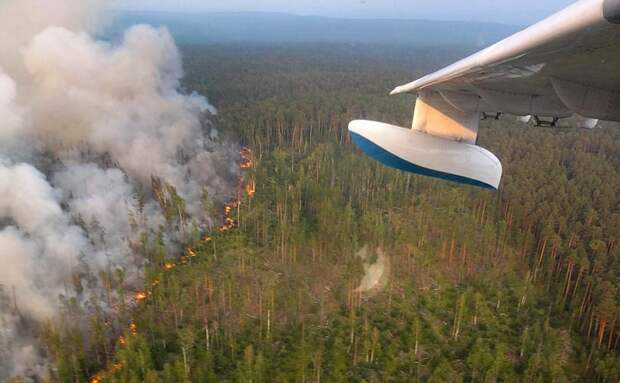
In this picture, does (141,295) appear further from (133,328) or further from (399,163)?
(399,163)

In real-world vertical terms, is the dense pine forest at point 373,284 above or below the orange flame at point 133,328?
above

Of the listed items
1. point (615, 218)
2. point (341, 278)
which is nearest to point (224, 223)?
point (341, 278)

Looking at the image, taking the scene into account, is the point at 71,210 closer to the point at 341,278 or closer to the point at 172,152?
the point at 172,152

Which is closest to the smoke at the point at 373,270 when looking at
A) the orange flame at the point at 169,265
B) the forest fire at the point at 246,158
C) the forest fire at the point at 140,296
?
the orange flame at the point at 169,265

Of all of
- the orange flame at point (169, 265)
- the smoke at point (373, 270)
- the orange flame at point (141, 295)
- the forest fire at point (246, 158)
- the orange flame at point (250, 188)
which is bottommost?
the orange flame at point (141, 295)

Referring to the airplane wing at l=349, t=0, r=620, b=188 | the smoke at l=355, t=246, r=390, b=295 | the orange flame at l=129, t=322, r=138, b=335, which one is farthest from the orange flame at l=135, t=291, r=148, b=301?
the airplane wing at l=349, t=0, r=620, b=188

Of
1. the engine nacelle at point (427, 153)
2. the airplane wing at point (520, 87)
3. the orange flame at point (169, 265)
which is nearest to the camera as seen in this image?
the airplane wing at point (520, 87)

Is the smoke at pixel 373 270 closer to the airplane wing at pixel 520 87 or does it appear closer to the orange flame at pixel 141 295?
the orange flame at pixel 141 295
